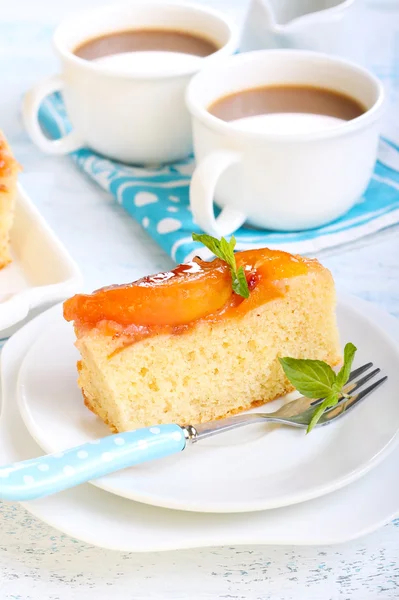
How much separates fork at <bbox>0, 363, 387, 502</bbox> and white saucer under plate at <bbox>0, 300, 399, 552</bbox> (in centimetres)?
8

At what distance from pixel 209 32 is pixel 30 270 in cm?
101

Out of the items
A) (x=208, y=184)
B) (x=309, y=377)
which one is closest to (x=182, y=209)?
(x=208, y=184)

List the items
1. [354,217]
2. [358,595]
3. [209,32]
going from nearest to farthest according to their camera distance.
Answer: [358,595], [354,217], [209,32]

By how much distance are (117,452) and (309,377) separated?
1.29 feet

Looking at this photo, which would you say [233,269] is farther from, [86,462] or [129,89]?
[129,89]

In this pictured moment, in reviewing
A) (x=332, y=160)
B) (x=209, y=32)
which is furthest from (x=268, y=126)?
(x=209, y=32)

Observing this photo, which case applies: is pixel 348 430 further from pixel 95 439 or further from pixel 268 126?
pixel 268 126

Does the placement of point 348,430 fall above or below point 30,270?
above

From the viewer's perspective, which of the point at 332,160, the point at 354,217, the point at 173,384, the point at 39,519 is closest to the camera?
the point at 39,519

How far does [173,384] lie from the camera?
Answer: 1608 millimetres

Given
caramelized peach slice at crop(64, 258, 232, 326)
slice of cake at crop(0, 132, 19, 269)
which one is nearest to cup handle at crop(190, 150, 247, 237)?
slice of cake at crop(0, 132, 19, 269)

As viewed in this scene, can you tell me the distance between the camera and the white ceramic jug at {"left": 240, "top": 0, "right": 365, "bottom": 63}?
2471 millimetres

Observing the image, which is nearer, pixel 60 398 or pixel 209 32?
pixel 60 398

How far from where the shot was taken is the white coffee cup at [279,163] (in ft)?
6.93
